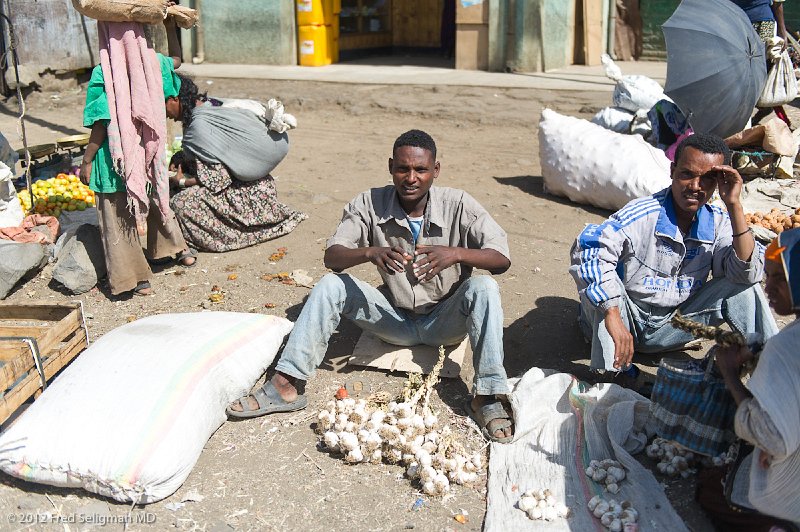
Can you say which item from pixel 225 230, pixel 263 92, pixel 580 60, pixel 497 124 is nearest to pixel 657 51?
pixel 580 60

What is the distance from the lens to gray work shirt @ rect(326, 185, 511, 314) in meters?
3.61

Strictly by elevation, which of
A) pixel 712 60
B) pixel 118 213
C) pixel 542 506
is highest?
pixel 712 60

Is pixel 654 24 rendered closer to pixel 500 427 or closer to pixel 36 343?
pixel 500 427

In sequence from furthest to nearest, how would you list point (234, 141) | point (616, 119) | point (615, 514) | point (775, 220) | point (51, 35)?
point (51, 35)
point (616, 119)
point (775, 220)
point (234, 141)
point (615, 514)

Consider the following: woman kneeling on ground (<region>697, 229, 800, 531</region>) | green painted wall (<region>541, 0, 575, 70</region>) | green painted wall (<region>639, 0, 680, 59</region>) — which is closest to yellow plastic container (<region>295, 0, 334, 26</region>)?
green painted wall (<region>541, 0, 575, 70</region>)

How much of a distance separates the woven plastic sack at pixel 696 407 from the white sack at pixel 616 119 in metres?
4.29

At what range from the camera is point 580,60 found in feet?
42.7

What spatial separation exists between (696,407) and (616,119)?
4542mm

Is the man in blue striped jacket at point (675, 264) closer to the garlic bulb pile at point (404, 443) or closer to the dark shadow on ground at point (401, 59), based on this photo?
the garlic bulb pile at point (404, 443)

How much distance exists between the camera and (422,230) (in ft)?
12.0

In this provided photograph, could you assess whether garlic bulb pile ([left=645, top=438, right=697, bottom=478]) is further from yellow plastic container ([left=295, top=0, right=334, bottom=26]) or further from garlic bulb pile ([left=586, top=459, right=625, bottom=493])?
yellow plastic container ([left=295, top=0, right=334, bottom=26])

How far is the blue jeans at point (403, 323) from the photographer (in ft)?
11.0

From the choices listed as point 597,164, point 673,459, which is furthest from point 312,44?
point 673,459

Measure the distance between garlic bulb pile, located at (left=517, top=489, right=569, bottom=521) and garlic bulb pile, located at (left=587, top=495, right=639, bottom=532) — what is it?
0.36ft
